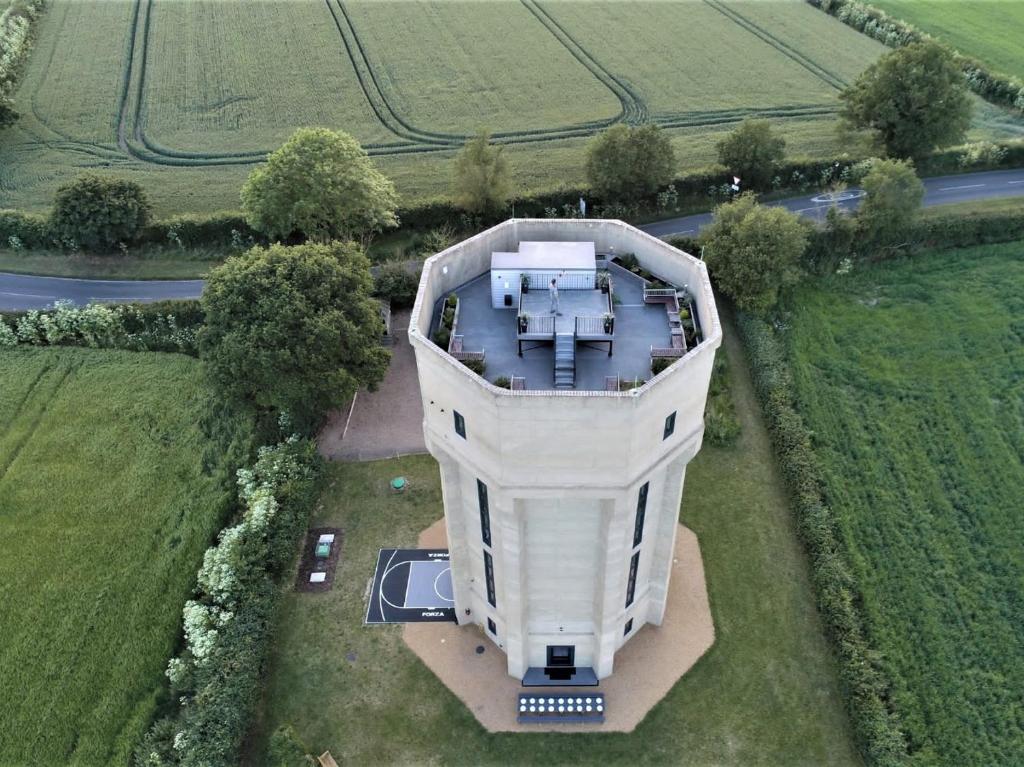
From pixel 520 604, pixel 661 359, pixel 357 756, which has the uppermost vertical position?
pixel 661 359

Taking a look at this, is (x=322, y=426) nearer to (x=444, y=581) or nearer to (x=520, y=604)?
(x=444, y=581)

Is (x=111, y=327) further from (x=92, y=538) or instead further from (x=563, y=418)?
(x=563, y=418)

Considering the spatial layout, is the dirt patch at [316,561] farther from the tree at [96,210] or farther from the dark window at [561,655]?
the tree at [96,210]

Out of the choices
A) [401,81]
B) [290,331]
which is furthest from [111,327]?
[401,81]

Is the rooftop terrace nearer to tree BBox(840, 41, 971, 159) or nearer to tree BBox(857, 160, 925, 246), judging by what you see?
tree BBox(857, 160, 925, 246)

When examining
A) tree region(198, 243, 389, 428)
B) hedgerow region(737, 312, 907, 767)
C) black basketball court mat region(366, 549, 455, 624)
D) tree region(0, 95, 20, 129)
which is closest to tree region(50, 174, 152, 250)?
tree region(198, 243, 389, 428)

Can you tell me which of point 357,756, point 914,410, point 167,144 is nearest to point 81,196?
point 167,144

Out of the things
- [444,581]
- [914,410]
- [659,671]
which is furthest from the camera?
[914,410]

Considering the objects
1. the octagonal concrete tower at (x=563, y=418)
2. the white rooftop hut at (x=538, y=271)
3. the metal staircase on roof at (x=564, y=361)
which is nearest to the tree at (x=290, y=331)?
the octagonal concrete tower at (x=563, y=418)
